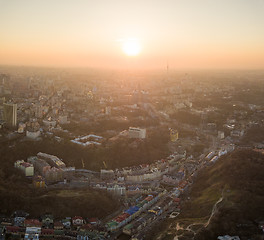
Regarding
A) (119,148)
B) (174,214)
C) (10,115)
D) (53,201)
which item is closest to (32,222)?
(53,201)

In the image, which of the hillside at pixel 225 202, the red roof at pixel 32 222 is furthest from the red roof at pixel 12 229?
the hillside at pixel 225 202

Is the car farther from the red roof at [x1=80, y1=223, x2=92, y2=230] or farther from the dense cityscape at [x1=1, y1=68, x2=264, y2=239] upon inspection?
the red roof at [x1=80, y1=223, x2=92, y2=230]

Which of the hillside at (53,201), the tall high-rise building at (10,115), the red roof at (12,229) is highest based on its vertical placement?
the tall high-rise building at (10,115)

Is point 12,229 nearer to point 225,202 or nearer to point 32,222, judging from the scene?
point 32,222

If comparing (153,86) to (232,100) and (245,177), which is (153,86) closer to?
(232,100)

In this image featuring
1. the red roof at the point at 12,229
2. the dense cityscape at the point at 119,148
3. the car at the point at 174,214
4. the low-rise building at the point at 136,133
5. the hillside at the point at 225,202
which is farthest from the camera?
the low-rise building at the point at 136,133

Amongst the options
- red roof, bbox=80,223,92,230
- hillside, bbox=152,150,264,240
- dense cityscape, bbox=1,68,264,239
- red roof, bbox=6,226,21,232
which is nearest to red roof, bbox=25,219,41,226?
dense cityscape, bbox=1,68,264,239

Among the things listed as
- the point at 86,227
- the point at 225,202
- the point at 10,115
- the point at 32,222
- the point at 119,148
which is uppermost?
the point at 10,115

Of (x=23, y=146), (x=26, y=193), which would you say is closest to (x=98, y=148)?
(x=23, y=146)

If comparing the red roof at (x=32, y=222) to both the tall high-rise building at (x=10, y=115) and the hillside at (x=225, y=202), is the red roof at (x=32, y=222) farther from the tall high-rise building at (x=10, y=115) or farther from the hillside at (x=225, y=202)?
the tall high-rise building at (x=10, y=115)

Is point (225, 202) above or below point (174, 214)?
above
